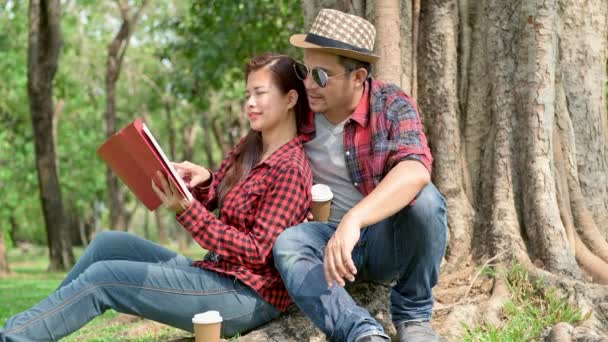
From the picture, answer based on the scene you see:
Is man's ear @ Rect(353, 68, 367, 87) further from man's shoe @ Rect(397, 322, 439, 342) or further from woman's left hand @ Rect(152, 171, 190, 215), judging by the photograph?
man's shoe @ Rect(397, 322, 439, 342)

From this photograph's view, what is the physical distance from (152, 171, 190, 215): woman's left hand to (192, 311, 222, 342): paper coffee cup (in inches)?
18.9

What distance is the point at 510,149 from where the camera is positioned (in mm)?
4582

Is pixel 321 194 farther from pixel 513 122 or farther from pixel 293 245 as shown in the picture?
pixel 513 122

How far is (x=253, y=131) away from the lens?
3846 millimetres

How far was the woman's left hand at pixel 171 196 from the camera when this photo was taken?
3.33 metres

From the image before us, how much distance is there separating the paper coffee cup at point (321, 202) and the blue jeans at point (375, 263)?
0.08 meters

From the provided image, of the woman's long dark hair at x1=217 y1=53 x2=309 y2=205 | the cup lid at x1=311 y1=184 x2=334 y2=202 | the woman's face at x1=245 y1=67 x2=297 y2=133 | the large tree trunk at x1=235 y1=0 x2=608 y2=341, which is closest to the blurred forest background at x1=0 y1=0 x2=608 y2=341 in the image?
the large tree trunk at x1=235 y1=0 x2=608 y2=341

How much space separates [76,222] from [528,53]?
44.2 m

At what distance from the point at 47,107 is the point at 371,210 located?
1227 cm

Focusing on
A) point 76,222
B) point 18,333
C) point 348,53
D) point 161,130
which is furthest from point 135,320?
point 76,222

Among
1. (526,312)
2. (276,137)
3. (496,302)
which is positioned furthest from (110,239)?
(526,312)

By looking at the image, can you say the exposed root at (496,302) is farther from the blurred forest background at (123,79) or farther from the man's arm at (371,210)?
the blurred forest background at (123,79)

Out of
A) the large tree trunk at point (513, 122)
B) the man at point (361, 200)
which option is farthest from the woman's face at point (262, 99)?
the large tree trunk at point (513, 122)

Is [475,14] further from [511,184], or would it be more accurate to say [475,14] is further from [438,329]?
[438,329]
